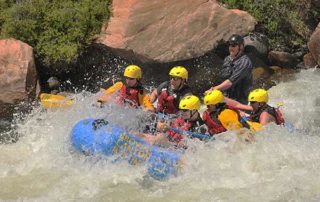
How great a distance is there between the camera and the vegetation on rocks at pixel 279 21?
1185cm

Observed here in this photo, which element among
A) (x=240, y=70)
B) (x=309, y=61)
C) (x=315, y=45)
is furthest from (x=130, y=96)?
(x=309, y=61)

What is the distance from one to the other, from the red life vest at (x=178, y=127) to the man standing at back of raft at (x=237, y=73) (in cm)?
83

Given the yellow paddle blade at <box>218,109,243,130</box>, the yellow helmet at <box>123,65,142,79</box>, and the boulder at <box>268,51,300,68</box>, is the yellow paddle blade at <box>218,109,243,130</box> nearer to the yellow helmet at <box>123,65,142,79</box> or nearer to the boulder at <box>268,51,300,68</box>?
the yellow helmet at <box>123,65,142,79</box>

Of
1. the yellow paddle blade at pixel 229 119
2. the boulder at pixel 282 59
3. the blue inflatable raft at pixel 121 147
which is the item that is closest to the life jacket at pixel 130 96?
the blue inflatable raft at pixel 121 147

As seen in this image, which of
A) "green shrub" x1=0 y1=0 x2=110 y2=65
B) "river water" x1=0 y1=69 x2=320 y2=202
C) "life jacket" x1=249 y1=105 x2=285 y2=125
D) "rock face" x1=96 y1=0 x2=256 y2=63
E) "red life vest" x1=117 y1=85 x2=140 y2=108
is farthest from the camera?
"green shrub" x1=0 y1=0 x2=110 y2=65

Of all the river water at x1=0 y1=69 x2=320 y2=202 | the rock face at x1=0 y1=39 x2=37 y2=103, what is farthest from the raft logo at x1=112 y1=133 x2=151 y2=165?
the rock face at x1=0 y1=39 x2=37 y2=103

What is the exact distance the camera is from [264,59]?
1138cm

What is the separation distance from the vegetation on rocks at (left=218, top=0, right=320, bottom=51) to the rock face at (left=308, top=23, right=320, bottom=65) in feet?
2.19

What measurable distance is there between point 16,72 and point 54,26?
162 cm

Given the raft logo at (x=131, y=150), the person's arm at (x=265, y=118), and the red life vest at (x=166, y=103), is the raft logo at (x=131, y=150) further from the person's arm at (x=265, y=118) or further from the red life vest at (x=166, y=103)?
the person's arm at (x=265, y=118)

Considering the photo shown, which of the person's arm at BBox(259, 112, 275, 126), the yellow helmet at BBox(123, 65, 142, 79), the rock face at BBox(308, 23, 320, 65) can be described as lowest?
the rock face at BBox(308, 23, 320, 65)

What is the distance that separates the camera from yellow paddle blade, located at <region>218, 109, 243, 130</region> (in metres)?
6.79

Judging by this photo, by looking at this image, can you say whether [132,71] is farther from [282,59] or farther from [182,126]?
[282,59]

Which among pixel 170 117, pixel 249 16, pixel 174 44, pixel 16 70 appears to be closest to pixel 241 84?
pixel 170 117
